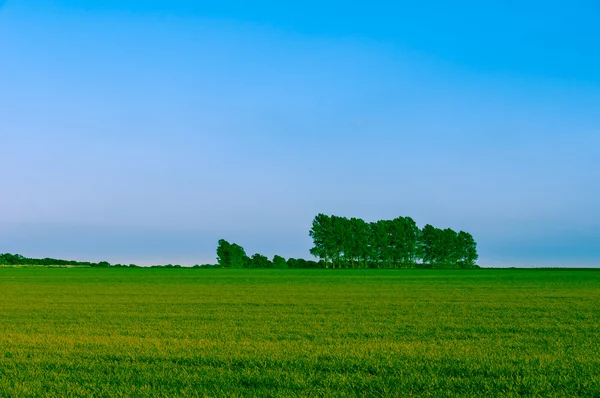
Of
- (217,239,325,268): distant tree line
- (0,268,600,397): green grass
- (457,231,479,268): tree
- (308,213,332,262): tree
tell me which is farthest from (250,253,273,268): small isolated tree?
(0,268,600,397): green grass

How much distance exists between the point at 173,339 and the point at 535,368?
27.1 ft

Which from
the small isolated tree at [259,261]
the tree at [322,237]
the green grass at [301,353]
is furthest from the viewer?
the small isolated tree at [259,261]

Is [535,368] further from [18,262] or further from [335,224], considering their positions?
[18,262]

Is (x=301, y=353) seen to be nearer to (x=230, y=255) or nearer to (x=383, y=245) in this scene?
(x=383, y=245)

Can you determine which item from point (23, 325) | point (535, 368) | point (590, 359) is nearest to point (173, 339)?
point (23, 325)

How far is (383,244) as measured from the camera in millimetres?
144375

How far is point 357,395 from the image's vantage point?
27.1 feet

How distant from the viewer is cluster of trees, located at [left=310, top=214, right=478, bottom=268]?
468ft

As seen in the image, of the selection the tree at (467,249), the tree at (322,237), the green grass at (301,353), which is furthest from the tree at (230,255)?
the green grass at (301,353)

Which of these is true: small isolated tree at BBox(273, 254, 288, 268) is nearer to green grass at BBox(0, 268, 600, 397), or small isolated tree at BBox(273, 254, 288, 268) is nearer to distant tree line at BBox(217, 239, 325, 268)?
distant tree line at BBox(217, 239, 325, 268)

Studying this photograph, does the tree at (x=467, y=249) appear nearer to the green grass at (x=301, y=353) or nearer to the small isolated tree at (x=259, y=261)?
the small isolated tree at (x=259, y=261)

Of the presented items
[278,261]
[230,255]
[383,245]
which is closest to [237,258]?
[230,255]

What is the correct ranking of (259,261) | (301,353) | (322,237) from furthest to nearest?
1. (259,261)
2. (322,237)
3. (301,353)

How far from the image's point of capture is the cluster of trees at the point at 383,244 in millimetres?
142500
